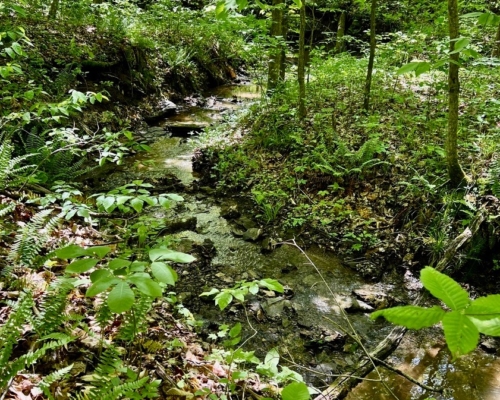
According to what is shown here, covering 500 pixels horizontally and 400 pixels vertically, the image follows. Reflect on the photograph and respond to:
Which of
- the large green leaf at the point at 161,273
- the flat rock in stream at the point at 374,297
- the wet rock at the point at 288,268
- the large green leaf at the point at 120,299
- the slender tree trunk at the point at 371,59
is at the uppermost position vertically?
the slender tree trunk at the point at 371,59

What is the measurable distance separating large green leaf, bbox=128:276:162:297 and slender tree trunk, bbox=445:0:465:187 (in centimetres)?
425

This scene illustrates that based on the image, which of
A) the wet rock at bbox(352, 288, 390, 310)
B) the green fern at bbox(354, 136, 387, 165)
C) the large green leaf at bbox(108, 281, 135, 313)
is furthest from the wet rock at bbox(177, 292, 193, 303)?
the green fern at bbox(354, 136, 387, 165)

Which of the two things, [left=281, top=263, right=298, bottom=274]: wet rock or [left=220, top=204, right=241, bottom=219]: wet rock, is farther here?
[left=220, top=204, right=241, bottom=219]: wet rock

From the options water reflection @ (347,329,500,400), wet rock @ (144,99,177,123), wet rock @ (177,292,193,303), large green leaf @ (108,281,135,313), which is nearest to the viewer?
large green leaf @ (108,281,135,313)

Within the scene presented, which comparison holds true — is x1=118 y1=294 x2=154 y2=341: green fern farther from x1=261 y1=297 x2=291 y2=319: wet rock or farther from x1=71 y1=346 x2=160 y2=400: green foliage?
x1=261 y1=297 x2=291 y2=319: wet rock

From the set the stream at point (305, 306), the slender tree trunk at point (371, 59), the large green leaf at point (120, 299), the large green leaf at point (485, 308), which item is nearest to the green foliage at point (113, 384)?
the large green leaf at point (120, 299)

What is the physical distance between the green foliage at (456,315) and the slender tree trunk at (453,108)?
13.9 ft

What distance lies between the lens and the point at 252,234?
590cm

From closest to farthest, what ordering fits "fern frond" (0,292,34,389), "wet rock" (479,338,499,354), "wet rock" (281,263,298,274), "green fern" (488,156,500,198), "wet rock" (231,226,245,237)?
"fern frond" (0,292,34,389) → "wet rock" (479,338,499,354) → "green fern" (488,156,500,198) → "wet rock" (281,263,298,274) → "wet rock" (231,226,245,237)

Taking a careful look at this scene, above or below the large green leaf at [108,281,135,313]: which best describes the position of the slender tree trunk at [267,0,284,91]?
above

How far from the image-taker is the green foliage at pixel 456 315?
2.26ft

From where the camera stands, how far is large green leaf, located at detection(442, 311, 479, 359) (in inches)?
26.8

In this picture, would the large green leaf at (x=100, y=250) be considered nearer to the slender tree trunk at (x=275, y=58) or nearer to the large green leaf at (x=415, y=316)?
the large green leaf at (x=415, y=316)

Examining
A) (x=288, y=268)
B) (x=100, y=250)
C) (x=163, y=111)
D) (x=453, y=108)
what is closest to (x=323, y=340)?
(x=288, y=268)
